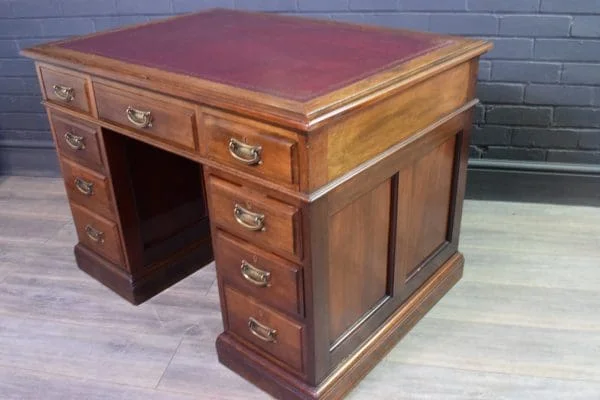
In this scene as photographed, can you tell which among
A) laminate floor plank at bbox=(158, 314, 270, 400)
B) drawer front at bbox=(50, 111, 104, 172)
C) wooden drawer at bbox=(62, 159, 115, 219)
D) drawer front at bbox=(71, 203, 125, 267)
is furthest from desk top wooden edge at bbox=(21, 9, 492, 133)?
laminate floor plank at bbox=(158, 314, 270, 400)

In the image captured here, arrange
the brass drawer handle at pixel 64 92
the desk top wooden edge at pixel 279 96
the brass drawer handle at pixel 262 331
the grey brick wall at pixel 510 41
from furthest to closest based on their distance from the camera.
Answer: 1. the grey brick wall at pixel 510 41
2. the brass drawer handle at pixel 64 92
3. the brass drawer handle at pixel 262 331
4. the desk top wooden edge at pixel 279 96

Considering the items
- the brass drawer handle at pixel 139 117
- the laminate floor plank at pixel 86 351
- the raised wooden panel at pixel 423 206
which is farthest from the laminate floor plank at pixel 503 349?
the brass drawer handle at pixel 139 117

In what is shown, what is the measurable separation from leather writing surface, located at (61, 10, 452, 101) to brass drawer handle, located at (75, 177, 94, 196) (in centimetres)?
43

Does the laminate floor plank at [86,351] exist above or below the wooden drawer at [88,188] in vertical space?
below

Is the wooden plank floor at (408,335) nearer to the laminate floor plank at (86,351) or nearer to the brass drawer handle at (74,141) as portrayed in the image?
the laminate floor plank at (86,351)

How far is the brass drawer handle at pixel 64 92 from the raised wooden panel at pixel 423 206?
101cm

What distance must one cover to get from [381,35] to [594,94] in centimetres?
105

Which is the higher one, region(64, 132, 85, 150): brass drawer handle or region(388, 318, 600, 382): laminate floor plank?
region(64, 132, 85, 150): brass drawer handle

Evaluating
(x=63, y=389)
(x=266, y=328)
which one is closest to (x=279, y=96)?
(x=266, y=328)

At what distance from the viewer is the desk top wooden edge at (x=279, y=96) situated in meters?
1.26

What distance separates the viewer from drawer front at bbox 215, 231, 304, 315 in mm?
1465

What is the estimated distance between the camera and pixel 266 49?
1.70 m

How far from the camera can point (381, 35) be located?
1.81 m

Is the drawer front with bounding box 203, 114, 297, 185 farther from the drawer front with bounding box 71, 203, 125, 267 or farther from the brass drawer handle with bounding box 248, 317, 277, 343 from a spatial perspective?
the drawer front with bounding box 71, 203, 125, 267
